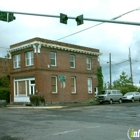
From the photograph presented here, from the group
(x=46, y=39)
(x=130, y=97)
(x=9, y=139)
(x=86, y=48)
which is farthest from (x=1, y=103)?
(x=9, y=139)

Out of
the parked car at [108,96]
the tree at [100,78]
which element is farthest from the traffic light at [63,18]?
the tree at [100,78]

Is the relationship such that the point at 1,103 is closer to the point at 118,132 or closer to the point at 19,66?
the point at 19,66

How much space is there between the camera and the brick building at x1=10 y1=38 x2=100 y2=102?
3259 cm

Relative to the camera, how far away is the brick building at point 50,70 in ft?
107

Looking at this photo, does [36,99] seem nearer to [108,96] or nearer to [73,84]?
[73,84]

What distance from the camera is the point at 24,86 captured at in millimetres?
34750

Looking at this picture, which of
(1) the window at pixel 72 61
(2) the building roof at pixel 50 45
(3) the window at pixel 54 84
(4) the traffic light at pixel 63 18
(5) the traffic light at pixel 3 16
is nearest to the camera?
(5) the traffic light at pixel 3 16

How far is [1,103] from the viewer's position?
29.7 metres

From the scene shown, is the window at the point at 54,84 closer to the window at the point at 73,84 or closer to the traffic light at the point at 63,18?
the window at the point at 73,84

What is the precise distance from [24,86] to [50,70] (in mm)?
4234

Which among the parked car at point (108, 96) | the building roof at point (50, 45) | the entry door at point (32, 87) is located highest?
the building roof at point (50, 45)

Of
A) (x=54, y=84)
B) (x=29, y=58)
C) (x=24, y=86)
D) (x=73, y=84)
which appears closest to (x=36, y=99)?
(x=54, y=84)

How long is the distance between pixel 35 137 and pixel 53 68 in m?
24.8

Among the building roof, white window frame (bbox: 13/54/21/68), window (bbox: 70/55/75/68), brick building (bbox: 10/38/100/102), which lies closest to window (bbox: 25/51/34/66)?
brick building (bbox: 10/38/100/102)
